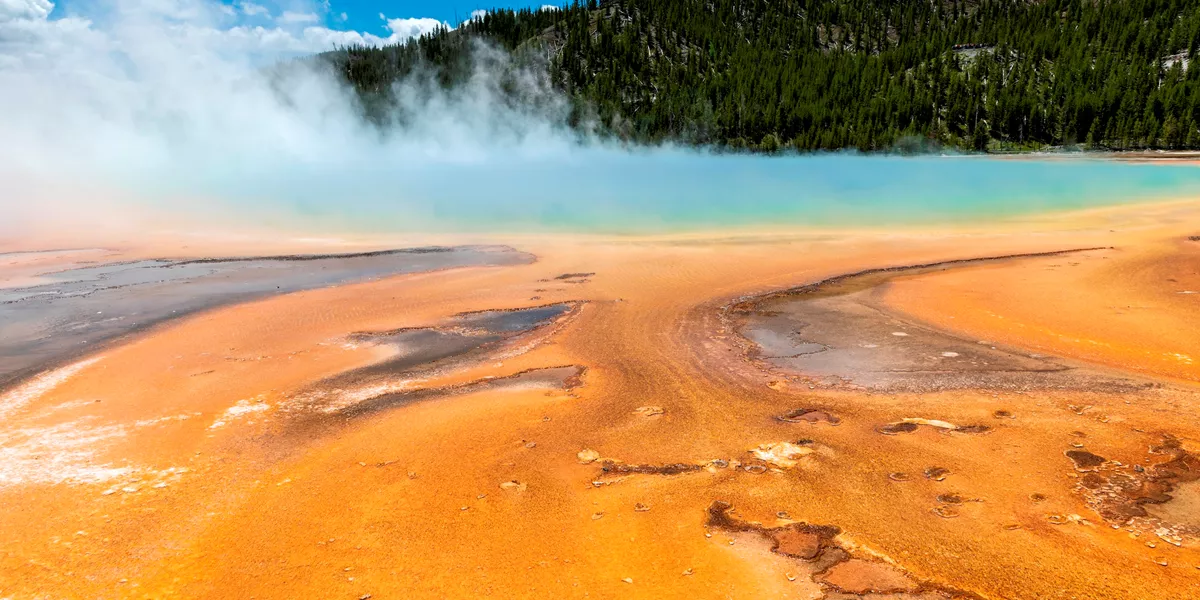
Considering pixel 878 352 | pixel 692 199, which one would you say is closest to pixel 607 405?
pixel 878 352

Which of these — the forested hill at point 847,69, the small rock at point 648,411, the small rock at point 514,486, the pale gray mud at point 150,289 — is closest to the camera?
the small rock at point 514,486

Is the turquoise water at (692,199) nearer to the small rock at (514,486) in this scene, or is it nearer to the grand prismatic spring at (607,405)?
the grand prismatic spring at (607,405)

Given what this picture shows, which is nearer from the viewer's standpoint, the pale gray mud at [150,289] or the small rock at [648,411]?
the small rock at [648,411]

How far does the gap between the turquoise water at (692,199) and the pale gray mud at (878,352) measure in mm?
10500

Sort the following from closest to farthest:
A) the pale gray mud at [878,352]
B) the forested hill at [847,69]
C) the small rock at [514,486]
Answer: the small rock at [514,486], the pale gray mud at [878,352], the forested hill at [847,69]

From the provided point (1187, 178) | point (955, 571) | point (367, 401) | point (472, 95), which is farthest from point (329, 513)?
point (472, 95)

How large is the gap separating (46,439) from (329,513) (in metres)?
3.14

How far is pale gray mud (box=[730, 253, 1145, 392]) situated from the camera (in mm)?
6727

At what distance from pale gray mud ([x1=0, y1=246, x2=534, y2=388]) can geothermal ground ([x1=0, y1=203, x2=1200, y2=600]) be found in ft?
0.37

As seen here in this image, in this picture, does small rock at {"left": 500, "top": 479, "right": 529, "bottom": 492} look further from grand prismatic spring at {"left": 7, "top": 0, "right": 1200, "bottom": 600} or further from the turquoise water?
the turquoise water

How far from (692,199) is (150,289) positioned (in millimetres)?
20618

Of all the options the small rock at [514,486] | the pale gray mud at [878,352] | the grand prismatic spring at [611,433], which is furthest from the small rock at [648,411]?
the pale gray mud at [878,352]

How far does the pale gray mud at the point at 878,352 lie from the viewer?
6.73 metres

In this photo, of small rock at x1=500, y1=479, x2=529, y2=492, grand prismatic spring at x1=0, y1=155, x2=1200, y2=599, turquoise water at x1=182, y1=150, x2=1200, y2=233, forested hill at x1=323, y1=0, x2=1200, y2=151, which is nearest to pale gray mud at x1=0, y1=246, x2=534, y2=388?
grand prismatic spring at x1=0, y1=155, x2=1200, y2=599
